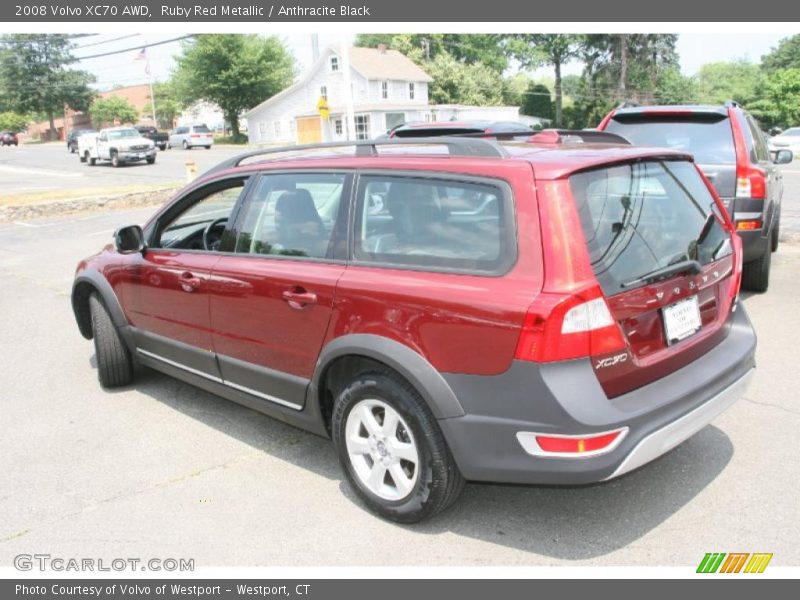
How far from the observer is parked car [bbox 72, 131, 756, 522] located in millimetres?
2637

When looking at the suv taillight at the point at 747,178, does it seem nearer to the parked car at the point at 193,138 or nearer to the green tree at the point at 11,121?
the parked car at the point at 193,138

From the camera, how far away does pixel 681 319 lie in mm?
3051

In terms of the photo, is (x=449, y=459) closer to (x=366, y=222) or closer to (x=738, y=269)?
(x=366, y=222)

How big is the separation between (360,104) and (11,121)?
5214 centimetres

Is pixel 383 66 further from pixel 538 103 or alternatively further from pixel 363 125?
pixel 538 103

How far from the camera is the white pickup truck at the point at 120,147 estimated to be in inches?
1270

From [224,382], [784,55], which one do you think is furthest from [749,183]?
[784,55]

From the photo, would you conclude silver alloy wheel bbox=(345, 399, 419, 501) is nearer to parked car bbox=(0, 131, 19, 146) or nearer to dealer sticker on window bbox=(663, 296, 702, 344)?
dealer sticker on window bbox=(663, 296, 702, 344)

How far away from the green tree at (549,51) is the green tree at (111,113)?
4358cm

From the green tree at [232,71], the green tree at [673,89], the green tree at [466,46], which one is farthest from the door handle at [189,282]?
the green tree at [466,46]

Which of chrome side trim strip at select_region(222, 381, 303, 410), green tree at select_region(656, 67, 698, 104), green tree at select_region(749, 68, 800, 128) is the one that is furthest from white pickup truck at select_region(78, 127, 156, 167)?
green tree at select_region(656, 67, 698, 104)

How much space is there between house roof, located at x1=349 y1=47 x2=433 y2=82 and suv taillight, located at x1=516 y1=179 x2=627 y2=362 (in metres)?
52.0

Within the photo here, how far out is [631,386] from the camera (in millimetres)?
2795

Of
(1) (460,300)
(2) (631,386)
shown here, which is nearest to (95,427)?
(1) (460,300)
